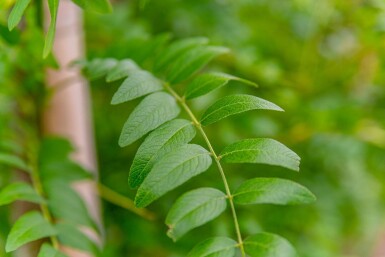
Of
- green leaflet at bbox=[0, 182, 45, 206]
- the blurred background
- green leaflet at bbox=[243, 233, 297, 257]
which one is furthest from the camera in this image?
the blurred background

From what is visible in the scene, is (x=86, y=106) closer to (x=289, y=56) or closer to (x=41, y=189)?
(x=41, y=189)

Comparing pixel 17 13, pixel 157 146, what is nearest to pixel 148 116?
pixel 157 146

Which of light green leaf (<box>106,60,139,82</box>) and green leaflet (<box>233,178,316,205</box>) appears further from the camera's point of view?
light green leaf (<box>106,60,139,82</box>)

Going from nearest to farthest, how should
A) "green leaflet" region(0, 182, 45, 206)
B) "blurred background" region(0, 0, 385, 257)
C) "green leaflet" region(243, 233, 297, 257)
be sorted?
"green leaflet" region(243, 233, 297, 257), "green leaflet" region(0, 182, 45, 206), "blurred background" region(0, 0, 385, 257)

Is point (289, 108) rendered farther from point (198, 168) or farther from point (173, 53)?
point (198, 168)

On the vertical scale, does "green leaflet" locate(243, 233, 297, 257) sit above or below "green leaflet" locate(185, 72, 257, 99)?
below

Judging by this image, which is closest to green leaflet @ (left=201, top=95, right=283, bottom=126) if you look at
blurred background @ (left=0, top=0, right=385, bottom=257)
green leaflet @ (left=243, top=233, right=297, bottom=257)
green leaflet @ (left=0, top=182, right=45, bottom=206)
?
green leaflet @ (left=243, top=233, right=297, bottom=257)

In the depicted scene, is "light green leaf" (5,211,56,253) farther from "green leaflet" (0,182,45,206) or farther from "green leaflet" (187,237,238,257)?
"green leaflet" (187,237,238,257)
